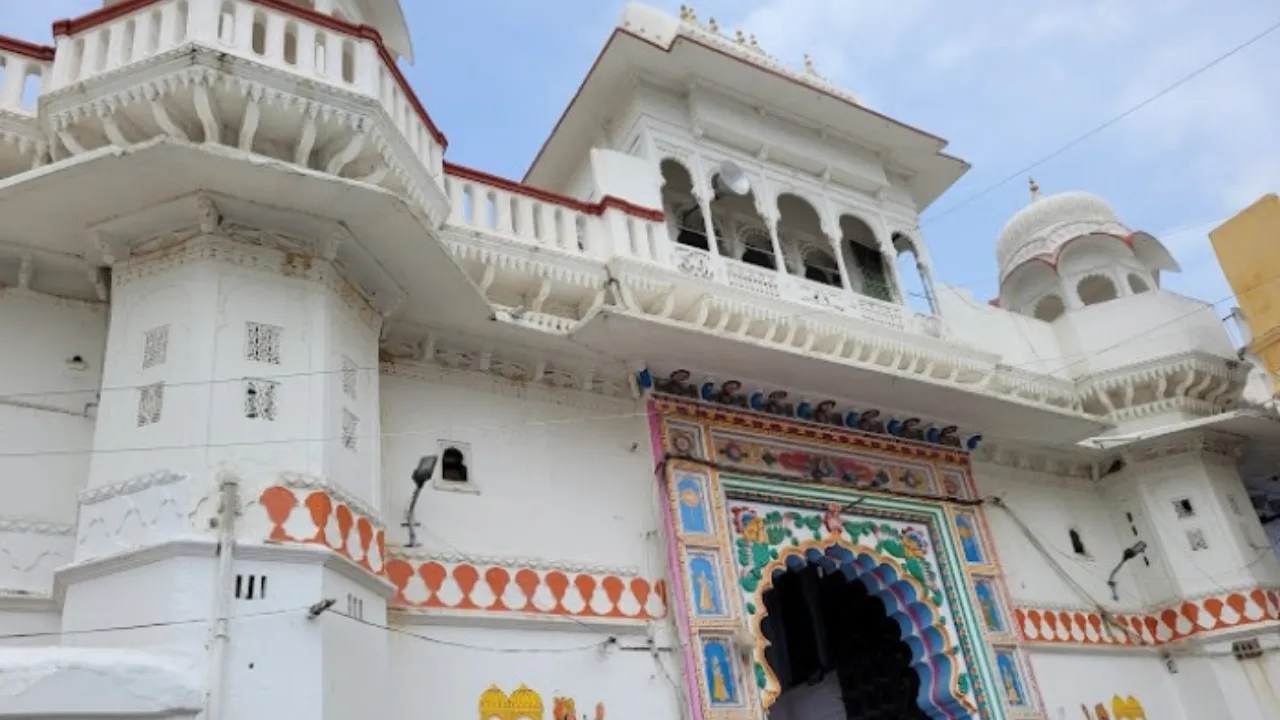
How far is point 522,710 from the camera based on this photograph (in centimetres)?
599

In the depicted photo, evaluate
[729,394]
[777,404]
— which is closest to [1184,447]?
[777,404]

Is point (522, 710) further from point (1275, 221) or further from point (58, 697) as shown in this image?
point (1275, 221)

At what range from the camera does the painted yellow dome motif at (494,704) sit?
19.2 ft

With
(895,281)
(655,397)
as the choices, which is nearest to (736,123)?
(895,281)

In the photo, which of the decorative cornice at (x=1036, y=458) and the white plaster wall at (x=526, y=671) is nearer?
the white plaster wall at (x=526, y=671)

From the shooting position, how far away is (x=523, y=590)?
6.32 meters

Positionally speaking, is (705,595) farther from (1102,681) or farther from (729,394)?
(1102,681)

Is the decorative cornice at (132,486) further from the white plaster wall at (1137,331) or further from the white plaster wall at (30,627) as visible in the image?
the white plaster wall at (1137,331)

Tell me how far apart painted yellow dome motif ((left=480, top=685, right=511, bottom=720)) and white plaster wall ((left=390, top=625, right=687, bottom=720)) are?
0.10ft

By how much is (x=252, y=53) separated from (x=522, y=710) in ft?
13.4

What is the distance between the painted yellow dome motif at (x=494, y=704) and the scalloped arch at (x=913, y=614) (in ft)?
8.44

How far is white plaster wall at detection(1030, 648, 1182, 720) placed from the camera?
8633 mm

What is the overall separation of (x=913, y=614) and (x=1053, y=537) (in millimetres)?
2413

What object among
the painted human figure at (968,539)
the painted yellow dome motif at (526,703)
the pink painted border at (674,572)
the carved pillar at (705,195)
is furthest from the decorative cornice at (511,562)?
the painted human figure at (968,539)
